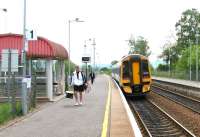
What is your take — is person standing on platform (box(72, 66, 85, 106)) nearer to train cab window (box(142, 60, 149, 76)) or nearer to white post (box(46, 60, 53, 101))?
white post (box(46, 60, 53, 101))

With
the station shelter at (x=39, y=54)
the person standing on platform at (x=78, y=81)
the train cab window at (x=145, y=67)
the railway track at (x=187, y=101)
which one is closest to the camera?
the person standing on platform at (x=78, y=81)

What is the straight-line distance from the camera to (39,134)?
13367 millimetres

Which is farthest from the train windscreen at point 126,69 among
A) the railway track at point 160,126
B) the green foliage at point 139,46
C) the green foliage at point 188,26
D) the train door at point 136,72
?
the green foliage at point 139,46

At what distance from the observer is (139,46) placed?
15388 cm

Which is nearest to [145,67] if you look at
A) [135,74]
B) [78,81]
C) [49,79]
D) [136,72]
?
[136,72]

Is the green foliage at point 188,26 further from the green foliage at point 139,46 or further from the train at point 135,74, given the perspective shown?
the train at point 135,74

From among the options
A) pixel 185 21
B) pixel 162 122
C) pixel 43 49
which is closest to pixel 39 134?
pixel 162 122

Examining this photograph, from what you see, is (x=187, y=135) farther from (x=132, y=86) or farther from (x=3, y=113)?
(x=132, y=86)

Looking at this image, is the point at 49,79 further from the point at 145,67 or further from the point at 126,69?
the point at 145,67

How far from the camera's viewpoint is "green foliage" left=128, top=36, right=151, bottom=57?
15100cm

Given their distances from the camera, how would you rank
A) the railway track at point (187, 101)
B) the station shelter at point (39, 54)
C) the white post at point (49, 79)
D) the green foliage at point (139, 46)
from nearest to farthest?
1. the station shelter at point (39, 54)
2. the white post at point (49, 79)
3. the railway track at point (187, 101)
4. the green foliage at point (139, 46)

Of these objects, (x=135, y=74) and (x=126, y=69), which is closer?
(x=135, y=74)

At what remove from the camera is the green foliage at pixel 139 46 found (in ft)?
495

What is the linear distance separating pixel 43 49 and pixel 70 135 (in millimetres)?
12772
